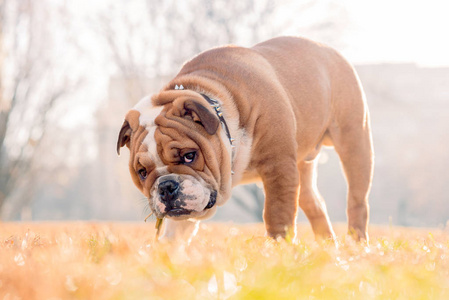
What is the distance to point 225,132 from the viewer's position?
10.1ft

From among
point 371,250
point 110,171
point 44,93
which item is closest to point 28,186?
point 110,171

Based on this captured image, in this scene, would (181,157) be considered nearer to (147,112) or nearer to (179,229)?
(147,112)

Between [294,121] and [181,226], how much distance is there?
106cm

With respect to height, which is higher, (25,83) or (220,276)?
(220,276)

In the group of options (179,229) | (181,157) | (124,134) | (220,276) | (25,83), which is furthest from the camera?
(25,83)

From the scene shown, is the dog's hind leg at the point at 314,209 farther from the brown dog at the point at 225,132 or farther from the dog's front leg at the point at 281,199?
the dog's front leg at the point at 281,199

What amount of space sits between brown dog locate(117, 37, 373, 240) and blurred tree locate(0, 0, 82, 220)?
10976mm

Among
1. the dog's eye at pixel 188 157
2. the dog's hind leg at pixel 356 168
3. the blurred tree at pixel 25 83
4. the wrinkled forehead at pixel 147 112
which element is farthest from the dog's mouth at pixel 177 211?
the blurred tree at pixel 25 83

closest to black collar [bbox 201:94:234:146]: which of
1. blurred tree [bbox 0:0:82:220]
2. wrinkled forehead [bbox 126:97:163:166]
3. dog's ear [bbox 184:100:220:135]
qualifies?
dog's ear [bbox 184:100:220:135]

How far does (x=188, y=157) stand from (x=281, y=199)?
61 cm

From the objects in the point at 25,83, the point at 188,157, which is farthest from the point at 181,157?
the point at 25,83

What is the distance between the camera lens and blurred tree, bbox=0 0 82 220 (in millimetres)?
13547

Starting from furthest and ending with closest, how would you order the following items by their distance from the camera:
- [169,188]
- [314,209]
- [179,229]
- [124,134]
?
[314,209] → [179,229] → [124,134] → [169,188]

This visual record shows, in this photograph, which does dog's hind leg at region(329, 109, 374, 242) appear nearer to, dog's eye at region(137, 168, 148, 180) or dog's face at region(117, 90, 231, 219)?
dog's face at region(117, 90, 231, 219)
